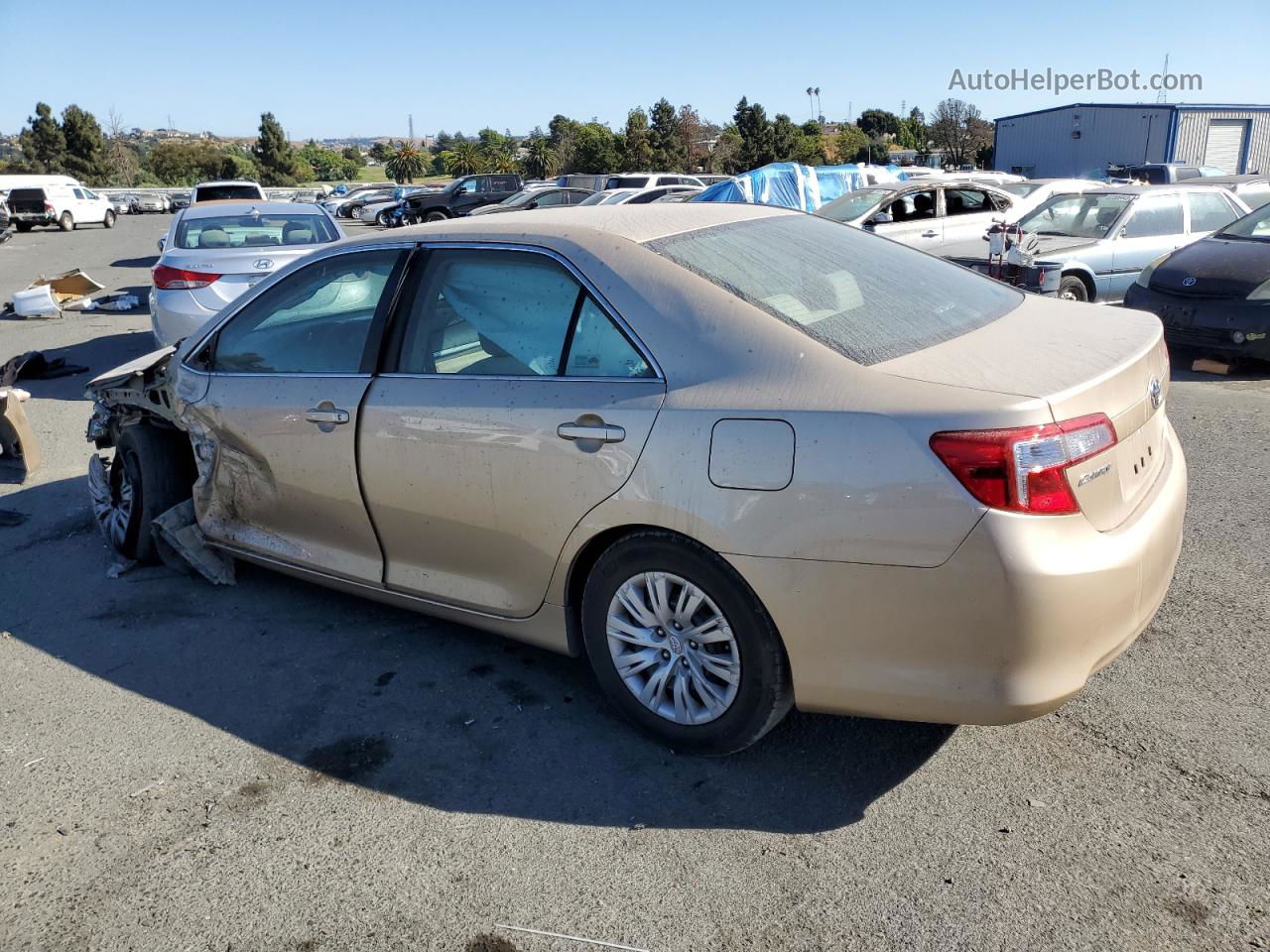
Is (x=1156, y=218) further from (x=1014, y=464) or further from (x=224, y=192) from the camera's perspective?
(x=224, y=192)

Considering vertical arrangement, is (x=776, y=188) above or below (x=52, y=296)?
above

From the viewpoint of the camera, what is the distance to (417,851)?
285cm

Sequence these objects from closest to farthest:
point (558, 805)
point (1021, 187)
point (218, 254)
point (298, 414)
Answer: point (558, 805) < point (298, 414) < point (218, 254) < point (1021, 187)

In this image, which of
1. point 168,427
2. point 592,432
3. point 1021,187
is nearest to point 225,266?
point 168,427

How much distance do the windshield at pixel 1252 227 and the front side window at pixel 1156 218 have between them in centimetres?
102

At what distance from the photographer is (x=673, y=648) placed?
3084mm

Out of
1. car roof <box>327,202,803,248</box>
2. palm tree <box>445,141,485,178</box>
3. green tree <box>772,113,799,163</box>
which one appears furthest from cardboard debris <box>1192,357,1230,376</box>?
palm tree <box>445,141,485,178</box>

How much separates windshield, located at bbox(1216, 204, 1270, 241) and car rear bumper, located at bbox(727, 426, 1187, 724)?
783 centimetres

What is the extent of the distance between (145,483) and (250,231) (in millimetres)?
5671

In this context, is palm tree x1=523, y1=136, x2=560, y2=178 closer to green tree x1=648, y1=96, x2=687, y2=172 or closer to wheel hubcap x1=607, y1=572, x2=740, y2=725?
green tree x1=648, y1=96, x2=687, y2=172

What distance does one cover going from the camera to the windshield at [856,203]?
1312cm

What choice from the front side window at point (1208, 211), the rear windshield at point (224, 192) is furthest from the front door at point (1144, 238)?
the rear windshield at point (224, 192)

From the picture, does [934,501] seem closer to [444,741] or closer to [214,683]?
[444,741]

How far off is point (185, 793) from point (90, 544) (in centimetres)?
277
